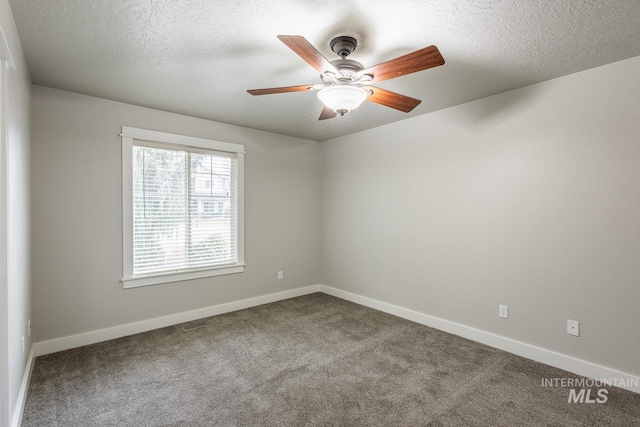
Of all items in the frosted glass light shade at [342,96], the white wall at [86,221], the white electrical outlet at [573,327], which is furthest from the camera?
the white wall at [86,221]

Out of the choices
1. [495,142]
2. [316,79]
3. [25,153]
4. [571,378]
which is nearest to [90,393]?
[25,153]

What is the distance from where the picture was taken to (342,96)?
200cm

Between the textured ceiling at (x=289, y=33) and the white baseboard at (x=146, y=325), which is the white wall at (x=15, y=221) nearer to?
the textured ceiling at (x=289, y=33)

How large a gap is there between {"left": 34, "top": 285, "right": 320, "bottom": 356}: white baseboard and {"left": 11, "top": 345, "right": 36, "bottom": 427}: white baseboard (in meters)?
0.20

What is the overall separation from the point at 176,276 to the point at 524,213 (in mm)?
3673

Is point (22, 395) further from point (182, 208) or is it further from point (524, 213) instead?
point (524, 213)

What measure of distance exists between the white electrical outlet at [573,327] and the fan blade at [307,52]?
2723 mm

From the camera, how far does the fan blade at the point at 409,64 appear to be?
1.60 meters

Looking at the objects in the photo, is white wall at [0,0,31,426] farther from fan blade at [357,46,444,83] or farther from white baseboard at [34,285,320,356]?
fan blade at [357,46,444,83]

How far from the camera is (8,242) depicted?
171cm

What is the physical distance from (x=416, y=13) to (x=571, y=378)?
2.93 m

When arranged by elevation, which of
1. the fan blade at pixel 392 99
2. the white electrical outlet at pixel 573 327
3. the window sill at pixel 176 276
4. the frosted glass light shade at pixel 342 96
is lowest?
the white electrical outlet at pixel 573 327

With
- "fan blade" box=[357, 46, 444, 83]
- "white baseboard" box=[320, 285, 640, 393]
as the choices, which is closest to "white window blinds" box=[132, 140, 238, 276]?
"white baseboard" box=[320, 285, 640, 393]

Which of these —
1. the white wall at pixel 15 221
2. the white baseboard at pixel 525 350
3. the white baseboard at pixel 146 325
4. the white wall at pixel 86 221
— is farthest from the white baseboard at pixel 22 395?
the white baseboard at pixel 525 350
